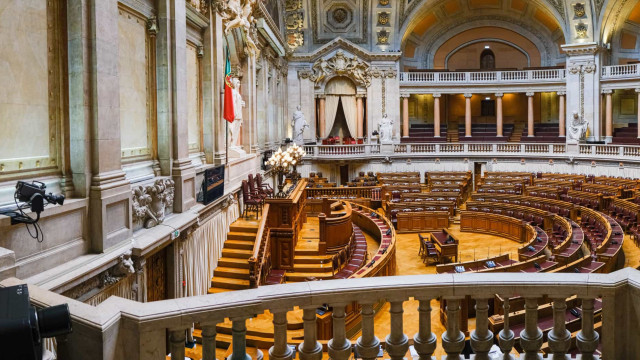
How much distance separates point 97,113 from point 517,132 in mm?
33679

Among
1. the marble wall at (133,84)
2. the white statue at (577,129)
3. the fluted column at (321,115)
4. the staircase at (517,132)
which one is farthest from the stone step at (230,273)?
the staircase at (517,132)

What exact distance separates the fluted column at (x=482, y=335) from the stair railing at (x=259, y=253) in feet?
25.4

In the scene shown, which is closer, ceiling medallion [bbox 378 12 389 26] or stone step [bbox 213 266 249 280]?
stone step [bbox 213 266 249 280]

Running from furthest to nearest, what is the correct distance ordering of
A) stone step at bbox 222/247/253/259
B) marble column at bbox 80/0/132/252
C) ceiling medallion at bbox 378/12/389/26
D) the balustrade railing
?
ceiling medallion at bbox 378/12/389/26
the balustrade railing
stone step at bbox 222/247/253/259
marble column at bbox 80/0/132/252

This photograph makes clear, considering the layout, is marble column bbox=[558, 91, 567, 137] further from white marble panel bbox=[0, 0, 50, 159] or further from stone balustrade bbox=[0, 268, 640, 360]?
stone balustrade bbox=[0, 268, 640, 360]

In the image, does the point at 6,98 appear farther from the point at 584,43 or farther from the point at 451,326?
the point at 584,43

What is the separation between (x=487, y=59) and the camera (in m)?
38.8

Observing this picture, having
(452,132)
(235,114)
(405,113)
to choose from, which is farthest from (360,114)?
(235,114)

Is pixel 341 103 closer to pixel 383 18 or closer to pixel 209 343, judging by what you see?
pixel 383 18

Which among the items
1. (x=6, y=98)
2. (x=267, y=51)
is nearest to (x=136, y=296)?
(x=6, y=98)

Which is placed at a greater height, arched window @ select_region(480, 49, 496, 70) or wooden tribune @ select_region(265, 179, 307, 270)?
arched window @ select_region(480, 49, 496, 70)

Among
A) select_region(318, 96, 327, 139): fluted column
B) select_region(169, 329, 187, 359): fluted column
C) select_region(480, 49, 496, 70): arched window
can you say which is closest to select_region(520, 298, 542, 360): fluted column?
select_region(169, 329, 187, 359): fluted column

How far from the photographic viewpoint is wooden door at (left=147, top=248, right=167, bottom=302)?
8.98m

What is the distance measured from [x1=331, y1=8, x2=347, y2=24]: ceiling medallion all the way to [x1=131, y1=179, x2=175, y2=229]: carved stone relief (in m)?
26.5
